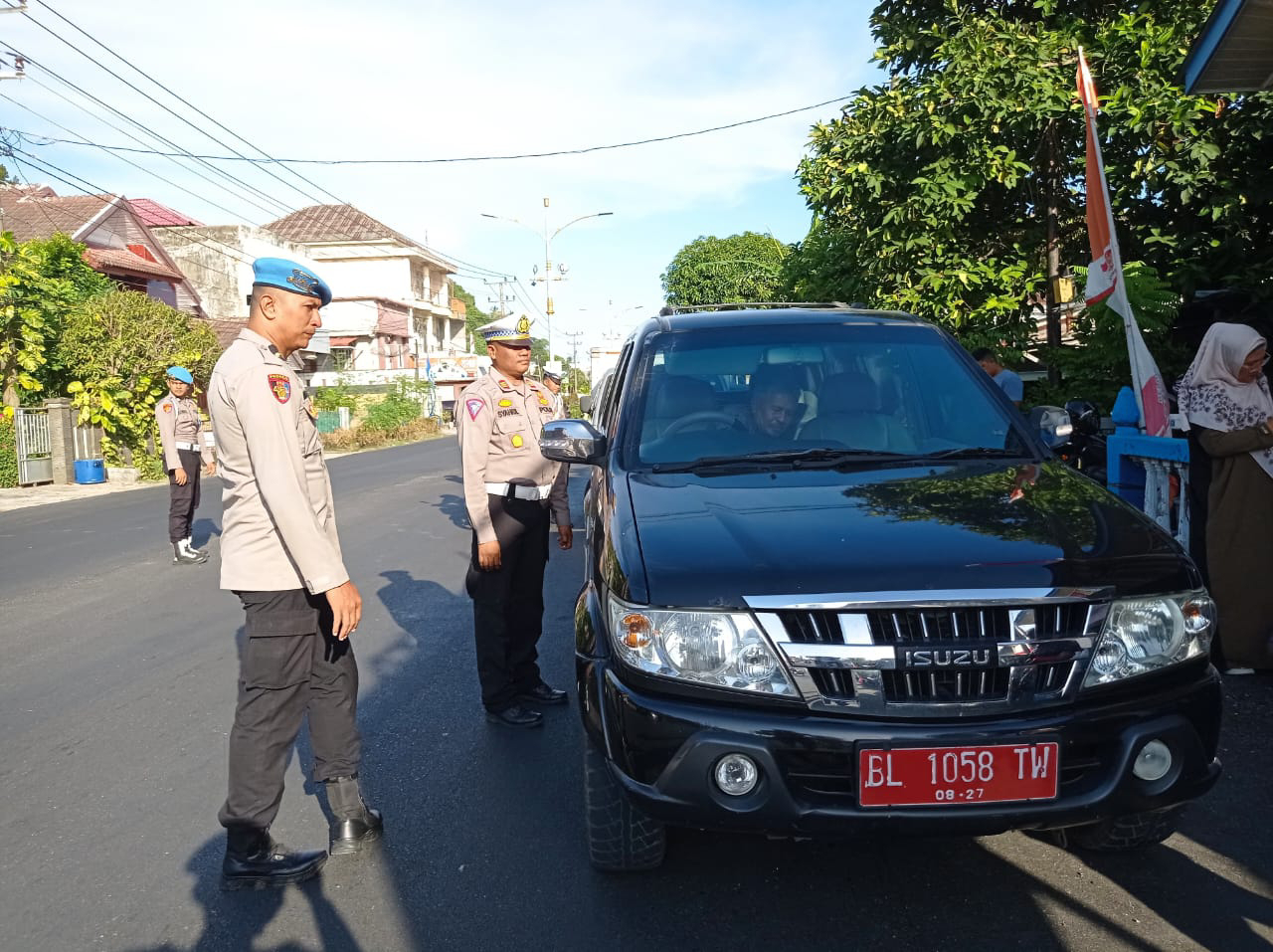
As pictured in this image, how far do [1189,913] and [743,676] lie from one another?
1.49 m

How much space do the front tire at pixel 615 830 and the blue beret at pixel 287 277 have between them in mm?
1677

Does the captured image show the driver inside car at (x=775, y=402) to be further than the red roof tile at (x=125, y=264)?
No

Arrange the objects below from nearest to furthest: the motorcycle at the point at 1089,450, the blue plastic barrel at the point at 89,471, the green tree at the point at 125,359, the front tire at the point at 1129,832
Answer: the front tire at the point at 1129,832, the motorcycle at the point at 1089,450, the blue plastic barrel at the point at 89,471, the green tree at the point at 125,359

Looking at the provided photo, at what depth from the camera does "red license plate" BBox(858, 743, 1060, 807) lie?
239 cm

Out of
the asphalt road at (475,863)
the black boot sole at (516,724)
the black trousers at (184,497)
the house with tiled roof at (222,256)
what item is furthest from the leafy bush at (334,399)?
the black boot sole at (516,724)

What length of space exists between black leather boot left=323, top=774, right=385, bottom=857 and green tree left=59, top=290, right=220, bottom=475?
21.4 meters

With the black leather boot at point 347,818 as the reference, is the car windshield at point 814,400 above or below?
above

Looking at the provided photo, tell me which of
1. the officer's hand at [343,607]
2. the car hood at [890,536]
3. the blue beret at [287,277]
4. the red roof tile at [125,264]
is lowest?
the officer's hand at [343,607]

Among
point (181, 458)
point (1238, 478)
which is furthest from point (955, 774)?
point (181, 458)

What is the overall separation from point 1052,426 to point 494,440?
2426mm

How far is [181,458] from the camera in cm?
997

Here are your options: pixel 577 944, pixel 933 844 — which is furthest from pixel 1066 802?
pixel 577 944

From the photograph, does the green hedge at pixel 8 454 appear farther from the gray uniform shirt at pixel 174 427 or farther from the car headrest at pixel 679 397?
the car headrest at pixel 679 397

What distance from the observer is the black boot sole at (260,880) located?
3.17 m
